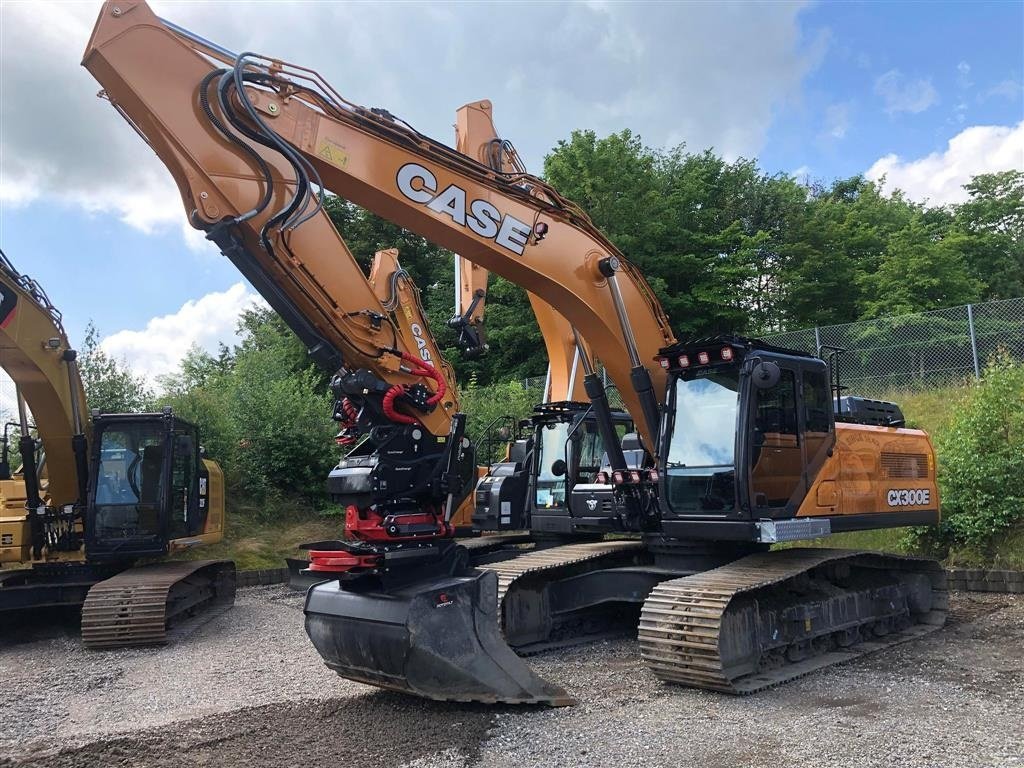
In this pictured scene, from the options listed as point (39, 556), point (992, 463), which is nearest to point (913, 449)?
point (992, 463)

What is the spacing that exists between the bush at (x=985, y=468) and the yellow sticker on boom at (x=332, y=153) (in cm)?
886

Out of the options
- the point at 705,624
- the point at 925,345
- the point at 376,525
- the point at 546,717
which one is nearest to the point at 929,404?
the point at 925,345

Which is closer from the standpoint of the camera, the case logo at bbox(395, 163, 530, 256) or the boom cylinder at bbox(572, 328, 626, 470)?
the case logo at bbox(395, 163, 530, 256)

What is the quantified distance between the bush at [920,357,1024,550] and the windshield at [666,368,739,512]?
5.43m

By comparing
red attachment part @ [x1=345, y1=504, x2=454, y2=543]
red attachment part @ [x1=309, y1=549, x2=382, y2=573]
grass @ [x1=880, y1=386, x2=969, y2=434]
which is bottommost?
red attachment part @ [x1=309, y1=549, x2=382, y2=573]

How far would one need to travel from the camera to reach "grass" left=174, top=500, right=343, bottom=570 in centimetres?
1539

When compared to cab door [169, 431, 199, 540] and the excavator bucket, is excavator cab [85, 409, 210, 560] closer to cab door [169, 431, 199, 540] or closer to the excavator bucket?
cab door [169, 431, 199, 540]

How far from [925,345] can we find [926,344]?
0.09ft

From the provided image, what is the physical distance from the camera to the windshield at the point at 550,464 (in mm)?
10531

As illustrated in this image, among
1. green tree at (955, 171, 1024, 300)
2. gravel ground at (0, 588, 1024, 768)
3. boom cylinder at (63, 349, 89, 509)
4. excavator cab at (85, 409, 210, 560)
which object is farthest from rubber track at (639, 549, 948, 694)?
green tree at (955, 171, 1024, 300)

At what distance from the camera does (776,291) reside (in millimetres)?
26969

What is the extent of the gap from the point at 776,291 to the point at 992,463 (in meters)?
16.8

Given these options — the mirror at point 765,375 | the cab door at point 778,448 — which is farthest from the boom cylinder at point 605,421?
the mirror at point 765,375

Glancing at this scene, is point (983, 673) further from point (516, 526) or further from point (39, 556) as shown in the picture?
point (39, 556)
